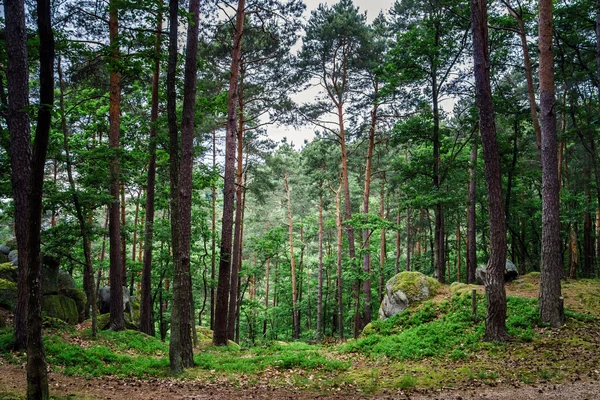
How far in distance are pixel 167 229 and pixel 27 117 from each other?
727 cm

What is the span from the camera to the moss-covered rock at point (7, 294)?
35.9ft

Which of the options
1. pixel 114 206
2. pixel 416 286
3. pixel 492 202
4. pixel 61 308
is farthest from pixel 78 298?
pixel 492 202

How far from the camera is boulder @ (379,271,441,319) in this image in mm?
13383

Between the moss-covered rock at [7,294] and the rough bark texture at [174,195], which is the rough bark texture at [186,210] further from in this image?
the moss-covered rock at [7,294]

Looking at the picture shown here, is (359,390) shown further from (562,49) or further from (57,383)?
(562,49)

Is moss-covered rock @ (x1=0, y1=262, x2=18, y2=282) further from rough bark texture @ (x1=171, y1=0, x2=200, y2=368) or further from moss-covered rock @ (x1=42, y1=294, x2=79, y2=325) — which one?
rough bark texture @ (x1=171, y1=0, x2=200, y2=368)

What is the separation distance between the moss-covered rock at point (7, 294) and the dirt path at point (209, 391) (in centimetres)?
540

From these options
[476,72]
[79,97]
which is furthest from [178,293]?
[79,97]

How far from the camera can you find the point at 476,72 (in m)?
8.79

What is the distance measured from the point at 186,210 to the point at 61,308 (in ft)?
26.6

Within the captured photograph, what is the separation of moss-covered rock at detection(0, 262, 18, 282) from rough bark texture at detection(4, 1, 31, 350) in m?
5.41

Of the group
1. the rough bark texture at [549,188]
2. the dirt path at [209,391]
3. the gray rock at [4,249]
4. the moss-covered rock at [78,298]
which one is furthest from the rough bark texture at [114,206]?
the rough bark texture at [549,188]

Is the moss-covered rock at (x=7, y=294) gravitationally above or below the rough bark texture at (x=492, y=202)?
below

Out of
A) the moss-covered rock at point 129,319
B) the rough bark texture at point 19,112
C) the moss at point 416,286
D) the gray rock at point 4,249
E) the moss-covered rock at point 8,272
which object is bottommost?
the moss-covered rock at point 129,319
